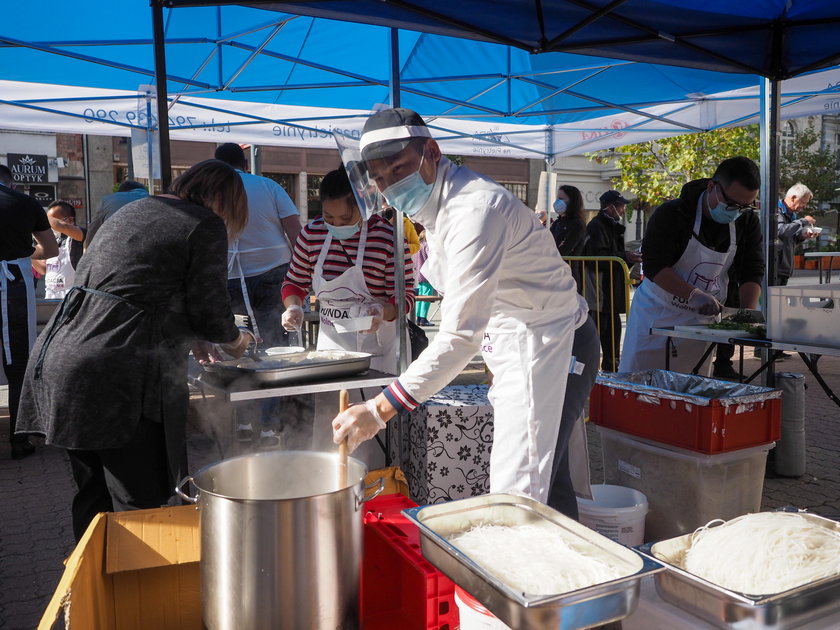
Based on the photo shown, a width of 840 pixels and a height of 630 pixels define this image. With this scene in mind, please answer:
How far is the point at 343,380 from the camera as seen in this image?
9.75 ft

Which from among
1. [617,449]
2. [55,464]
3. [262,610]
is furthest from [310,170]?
[262,610]

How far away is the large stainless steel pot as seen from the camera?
5.19 ft

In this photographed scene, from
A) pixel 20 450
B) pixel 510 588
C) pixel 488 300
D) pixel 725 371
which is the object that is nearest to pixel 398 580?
pixel 510 588

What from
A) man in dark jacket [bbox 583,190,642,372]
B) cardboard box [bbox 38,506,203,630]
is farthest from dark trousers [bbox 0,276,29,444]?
man in dark jacket [bbox 583,190,642,372]

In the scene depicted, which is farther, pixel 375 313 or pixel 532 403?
pixel 375 313

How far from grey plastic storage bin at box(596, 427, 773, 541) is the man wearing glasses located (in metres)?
1.09

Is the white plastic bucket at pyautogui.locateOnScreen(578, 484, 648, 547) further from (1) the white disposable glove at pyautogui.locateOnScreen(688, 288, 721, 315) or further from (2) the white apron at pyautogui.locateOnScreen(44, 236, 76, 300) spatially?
(2) the white apron at pyautogui.locateOnScreen(44, 236, 76, 300)

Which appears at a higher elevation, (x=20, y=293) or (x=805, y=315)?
(x=20, y=293)

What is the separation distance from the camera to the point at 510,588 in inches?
53.3

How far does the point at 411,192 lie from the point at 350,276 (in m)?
Answer: 1.51

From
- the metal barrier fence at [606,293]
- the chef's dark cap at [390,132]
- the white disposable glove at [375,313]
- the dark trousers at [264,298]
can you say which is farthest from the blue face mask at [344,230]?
the metal barrier fence at [606,293]

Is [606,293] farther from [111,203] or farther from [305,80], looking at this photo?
[111,203]

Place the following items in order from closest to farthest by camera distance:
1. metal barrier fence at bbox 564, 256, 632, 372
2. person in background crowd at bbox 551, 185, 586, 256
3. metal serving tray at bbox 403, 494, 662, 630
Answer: metal serving tray at bbox 403, 494, 662, 630, metal barrier fence at bbox 564, 256, 632, 372, person in background crowd at bbox 551, 185, 586, 256

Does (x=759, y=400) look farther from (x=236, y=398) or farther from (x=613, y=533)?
(x=236, y=398)
